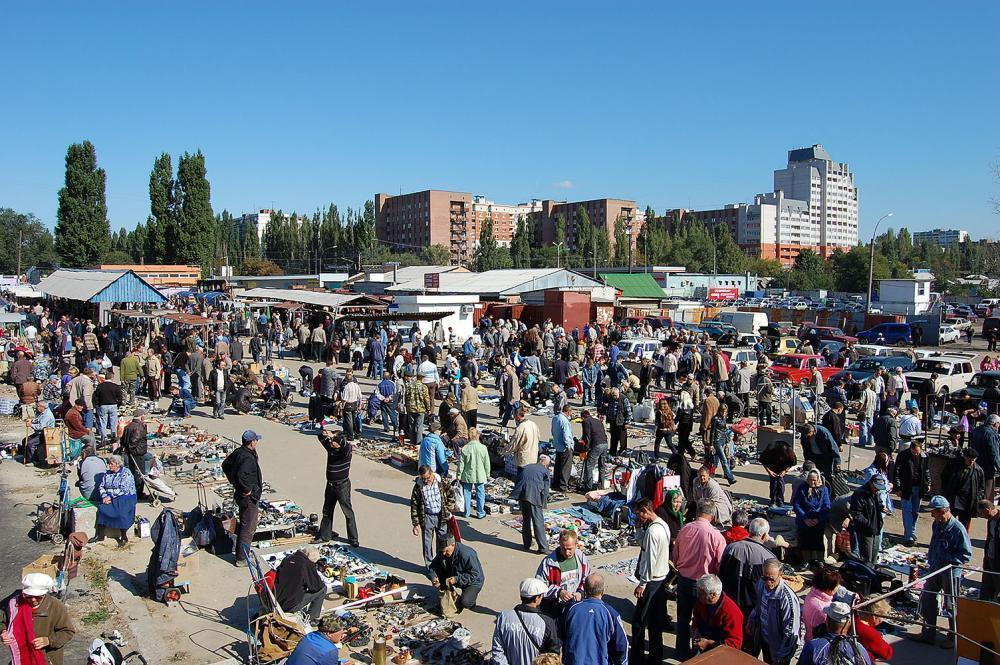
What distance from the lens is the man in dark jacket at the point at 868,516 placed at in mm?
8516

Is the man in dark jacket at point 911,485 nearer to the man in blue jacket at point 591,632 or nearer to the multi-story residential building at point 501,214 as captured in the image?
the man in blue jacket at point 591,632

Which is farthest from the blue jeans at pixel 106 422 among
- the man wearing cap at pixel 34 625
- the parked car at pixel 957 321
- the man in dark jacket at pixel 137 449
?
the parked car at pixel 957 321

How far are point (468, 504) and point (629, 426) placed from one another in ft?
25.0

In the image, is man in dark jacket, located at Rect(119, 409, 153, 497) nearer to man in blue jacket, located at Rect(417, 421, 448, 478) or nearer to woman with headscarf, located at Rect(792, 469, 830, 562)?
Result: man in blue jacket, located at Rect(417, 421, 448, 478)

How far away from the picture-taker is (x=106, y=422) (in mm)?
14977

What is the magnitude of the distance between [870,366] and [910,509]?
615 inches

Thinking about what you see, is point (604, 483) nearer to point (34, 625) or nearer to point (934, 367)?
point (34, 625)

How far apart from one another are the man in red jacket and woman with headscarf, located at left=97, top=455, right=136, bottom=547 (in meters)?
7.77

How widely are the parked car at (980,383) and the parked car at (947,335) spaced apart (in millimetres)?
21588

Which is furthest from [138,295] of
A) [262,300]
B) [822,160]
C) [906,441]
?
[822,160]

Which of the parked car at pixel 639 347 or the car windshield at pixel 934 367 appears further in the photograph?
the parked car at pixel 639 347

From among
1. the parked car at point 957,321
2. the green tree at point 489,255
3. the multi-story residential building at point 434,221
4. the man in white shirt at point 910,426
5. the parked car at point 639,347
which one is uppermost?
the multi-story residential building at point 434,221

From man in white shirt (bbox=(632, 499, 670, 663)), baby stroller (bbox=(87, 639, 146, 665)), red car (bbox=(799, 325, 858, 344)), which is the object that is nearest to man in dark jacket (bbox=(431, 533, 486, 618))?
man in white shirt (bbox=(632, 499, 670, 663))

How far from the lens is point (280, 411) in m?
18.9
